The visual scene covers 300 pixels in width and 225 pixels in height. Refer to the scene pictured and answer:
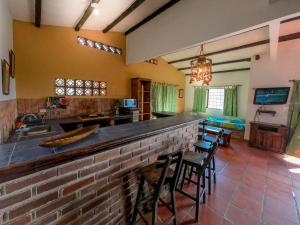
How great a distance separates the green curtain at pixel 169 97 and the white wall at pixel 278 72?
3.02 meters

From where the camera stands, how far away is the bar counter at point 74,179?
79 cm

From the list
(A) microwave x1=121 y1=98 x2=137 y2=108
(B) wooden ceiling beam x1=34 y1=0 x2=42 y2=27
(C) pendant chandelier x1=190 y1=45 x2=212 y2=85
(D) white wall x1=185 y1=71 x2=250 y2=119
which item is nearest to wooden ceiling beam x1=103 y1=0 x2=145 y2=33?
(B) wooden ceiling beam x1=34 y1=0 x2=42 y2=27

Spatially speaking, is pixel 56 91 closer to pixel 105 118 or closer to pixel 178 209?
pixel 105 118

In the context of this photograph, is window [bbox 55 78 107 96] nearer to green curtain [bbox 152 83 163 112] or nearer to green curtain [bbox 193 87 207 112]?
green curtain [bbox 152 83 163 112]

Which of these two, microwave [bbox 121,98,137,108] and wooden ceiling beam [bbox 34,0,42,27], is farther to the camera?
microwave [bbox 121,98,137,108]

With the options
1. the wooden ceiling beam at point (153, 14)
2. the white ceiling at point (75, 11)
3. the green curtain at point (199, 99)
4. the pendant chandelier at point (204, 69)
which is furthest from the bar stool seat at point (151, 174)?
the green curtain at point (199, 99)

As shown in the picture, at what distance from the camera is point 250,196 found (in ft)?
7.38

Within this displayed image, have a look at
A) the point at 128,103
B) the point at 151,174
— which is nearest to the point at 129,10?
the point at 128,103

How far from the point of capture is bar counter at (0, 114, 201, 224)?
0.79 metres

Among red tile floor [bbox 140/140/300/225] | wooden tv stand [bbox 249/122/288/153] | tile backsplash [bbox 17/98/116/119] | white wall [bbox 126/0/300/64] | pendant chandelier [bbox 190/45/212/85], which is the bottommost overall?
red tile floor [bbox 140/140/300/225]

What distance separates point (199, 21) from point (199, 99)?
4.85 m

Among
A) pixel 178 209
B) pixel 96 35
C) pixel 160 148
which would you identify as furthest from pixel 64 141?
pixel 96 35

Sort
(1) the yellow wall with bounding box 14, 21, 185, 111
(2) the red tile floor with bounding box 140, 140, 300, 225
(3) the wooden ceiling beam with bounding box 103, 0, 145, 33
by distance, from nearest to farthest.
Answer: (2) the red tile floor with bounding box 140, 140, 300, 225 → (3) the wooden ceiling beam with bounding box 103, 0, 145, 33 → (1) the yellow wall with bounding box 14, 21, 185, 111

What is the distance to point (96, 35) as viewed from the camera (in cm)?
431
